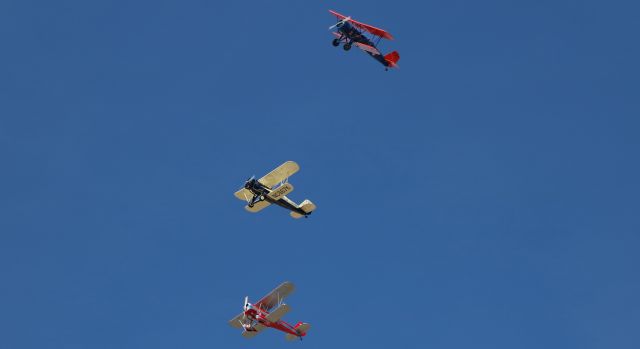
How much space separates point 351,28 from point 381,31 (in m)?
2.99

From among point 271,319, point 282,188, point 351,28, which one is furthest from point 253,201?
point 351,28

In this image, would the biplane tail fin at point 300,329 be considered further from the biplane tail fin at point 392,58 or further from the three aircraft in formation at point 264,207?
the biplane tail fin at point 392,58

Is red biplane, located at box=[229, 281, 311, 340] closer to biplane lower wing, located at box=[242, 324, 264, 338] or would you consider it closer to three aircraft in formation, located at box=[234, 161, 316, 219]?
biplane lower wing, located at box=[242, 324, 264, 338]

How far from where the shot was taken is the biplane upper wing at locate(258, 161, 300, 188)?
10425 cm

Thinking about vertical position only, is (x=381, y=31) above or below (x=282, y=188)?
above

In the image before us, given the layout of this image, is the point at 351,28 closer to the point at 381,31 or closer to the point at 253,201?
the point at 381,31

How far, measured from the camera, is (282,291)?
346 ft

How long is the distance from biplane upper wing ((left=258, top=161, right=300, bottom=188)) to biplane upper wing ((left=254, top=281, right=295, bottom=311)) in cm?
826

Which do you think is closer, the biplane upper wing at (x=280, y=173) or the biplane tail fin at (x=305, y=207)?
the biplane upper wing at (x=280, y=173)

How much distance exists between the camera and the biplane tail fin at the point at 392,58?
11362 centimetres

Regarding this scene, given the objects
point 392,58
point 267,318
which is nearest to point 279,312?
point 267,318

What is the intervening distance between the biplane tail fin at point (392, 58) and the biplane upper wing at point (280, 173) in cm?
1506

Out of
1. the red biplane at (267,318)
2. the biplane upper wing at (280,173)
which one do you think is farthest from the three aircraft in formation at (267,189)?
the red biplane at (267,318)

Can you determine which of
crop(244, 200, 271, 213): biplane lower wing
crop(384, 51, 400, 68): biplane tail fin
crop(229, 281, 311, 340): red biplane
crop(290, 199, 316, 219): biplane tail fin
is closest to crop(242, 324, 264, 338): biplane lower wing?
crop(229, 281, 311, 340): red biplane
